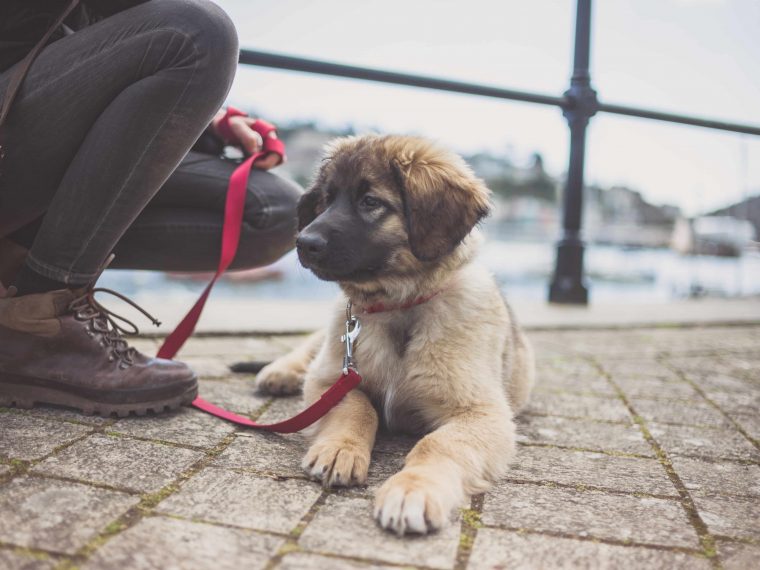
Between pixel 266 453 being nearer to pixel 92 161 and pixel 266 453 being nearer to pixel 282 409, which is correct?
pixel 282 409

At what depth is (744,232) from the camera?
11.8 m

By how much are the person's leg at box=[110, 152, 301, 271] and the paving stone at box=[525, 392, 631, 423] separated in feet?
4.84

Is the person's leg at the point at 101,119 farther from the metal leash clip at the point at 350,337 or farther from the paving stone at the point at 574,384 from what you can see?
the paving stone at the point at 574,384

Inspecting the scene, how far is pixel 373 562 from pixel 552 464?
0.95 meters

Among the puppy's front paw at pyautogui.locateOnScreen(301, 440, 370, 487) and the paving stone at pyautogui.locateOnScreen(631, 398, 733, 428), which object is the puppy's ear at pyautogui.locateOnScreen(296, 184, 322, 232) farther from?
the paving stone at pyautogui.locateOnScreen(631, 398, 733, 428)

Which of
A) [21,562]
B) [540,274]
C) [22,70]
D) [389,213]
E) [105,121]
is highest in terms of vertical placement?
[22,70]

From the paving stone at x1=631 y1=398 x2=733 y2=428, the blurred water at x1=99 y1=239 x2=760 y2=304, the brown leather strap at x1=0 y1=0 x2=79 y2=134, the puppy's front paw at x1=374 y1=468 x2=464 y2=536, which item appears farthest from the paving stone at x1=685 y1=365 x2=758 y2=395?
the blurred water at x1=99 y1=239 x2=760 y2=304

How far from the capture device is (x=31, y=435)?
199 cm

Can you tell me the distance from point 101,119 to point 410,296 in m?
1.26

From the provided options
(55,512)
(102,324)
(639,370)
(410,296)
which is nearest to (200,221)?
(102,324)

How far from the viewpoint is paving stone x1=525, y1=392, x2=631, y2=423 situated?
2.77 meters

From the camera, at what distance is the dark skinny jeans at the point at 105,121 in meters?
2.11

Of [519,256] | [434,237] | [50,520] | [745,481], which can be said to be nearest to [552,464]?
[745,481]

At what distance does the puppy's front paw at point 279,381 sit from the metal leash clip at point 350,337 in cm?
53
